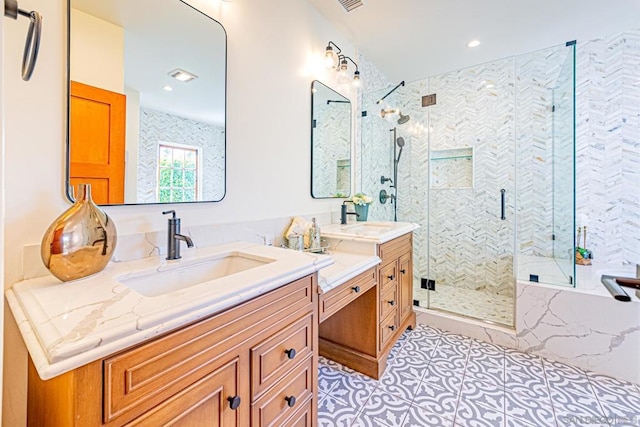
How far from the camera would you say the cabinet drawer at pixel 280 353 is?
91cm

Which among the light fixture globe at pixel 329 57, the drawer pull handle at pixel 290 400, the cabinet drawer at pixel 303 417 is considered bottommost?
the cabinet drawer at pixel 303 417

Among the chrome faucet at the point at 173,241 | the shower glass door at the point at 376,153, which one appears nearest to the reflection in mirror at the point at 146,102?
the chrome faucet at the point at 173,241

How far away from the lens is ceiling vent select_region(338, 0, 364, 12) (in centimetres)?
206

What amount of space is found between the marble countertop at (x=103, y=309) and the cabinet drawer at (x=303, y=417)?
55 cm

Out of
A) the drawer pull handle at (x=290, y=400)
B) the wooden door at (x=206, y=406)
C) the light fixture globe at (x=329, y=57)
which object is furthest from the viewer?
the light fixture globe at (x=329, y=57)

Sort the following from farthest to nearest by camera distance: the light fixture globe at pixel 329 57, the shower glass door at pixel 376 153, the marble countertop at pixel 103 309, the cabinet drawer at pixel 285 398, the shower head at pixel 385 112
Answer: the shower head at pixel 385 112 < the shower glass door at pixel 376 153 < the light fixture globe at pixel 329 57 < the cabinet drawer at pixel 285 398 < the marble countertop at pixel 103 309

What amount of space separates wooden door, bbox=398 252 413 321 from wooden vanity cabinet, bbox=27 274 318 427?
3.96 ft

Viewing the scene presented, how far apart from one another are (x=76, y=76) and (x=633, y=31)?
4156 mm

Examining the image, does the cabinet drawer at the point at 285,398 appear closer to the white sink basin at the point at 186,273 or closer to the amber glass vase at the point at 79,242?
the white sink basin at the point at 186,273

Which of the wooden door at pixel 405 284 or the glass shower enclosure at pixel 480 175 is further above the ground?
the glass shower enclosure at pixel 480 175

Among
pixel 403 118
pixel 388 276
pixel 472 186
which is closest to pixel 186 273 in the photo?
pixel 388 276

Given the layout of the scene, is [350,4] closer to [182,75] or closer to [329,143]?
[329,143]

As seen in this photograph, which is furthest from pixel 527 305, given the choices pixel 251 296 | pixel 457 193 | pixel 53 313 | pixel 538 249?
pixel 53 313

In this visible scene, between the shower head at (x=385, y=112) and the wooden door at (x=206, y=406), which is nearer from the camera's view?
the wooden door at (x=206, y=406)
